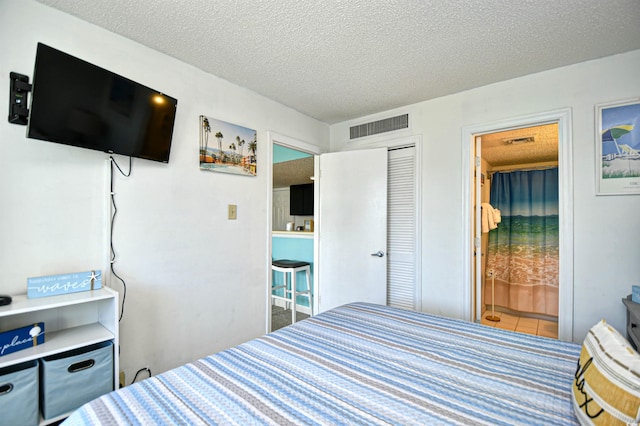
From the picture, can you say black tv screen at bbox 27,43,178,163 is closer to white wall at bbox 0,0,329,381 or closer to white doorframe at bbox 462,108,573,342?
white wall at bbox 0,0,329,381

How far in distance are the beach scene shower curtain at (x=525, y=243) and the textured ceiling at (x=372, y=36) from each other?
7.93ft

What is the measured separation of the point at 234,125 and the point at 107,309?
5.36ft

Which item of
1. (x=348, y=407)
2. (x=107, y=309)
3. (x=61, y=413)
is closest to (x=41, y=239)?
(x=107, y=309)

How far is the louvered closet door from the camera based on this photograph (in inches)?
122

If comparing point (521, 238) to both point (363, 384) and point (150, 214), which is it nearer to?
point (363, 384)

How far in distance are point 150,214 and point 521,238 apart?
458 cm

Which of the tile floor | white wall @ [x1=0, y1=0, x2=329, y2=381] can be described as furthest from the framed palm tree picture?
the tile floor

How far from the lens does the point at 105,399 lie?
982 millimetres

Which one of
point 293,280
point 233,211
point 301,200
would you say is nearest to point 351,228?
point 293,280

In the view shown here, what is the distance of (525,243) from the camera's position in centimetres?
424

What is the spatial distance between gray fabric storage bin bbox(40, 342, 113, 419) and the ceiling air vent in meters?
2.92

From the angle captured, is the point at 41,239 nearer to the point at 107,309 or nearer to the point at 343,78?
the point at 107,309

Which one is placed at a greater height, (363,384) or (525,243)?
(525,243)

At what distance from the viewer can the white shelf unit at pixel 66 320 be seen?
1.36 meters
